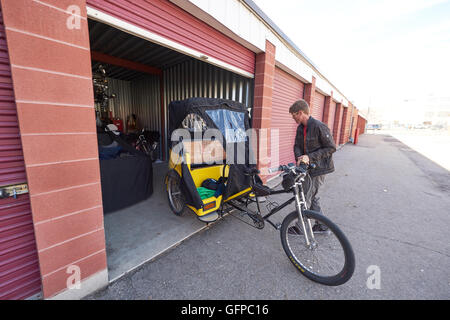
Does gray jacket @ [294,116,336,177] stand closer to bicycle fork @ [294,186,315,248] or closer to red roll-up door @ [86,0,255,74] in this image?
bicycle fork @ [294,186,315,248]

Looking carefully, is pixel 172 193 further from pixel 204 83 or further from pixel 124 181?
pixel 204 83

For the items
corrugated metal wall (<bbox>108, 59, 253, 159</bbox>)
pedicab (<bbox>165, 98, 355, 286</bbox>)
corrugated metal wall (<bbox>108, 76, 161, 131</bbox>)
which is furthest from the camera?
corrugated metal wall (<bbox>108, 76, 161, 131</bbox>)

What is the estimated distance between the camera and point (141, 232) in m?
3.12

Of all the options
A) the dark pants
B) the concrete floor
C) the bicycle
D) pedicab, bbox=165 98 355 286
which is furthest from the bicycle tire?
the dark pants

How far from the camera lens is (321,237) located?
237cm

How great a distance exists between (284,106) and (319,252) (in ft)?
15.4

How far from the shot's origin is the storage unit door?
29.2 ft

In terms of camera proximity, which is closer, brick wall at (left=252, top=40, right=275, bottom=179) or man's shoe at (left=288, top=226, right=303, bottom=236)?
man's shoe at (left=288, top=226, right=303, bottom=236)

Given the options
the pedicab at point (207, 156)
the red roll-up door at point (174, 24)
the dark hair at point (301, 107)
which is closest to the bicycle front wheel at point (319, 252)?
the pedicab at point (207, 156)

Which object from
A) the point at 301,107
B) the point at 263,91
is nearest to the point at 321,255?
the point at 301,107

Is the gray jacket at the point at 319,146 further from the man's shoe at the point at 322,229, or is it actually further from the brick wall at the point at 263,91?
the brick wall at the point at 263,91

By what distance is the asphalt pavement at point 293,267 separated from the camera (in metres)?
2.10

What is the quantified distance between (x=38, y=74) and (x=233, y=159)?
2.39 m

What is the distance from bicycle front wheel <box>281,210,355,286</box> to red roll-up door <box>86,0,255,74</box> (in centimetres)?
292
